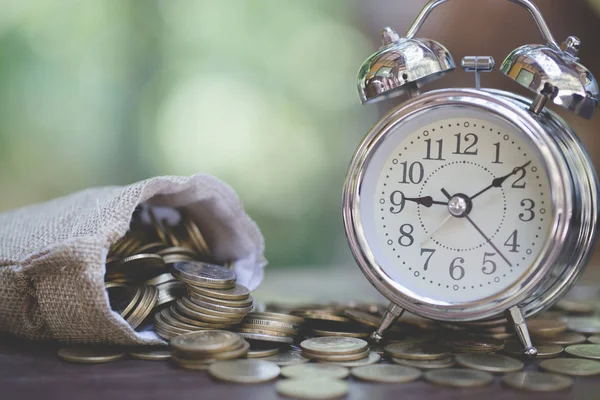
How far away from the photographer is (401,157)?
1.06m

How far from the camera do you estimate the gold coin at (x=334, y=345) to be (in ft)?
3.17

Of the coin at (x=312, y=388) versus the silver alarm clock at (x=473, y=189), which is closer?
the coin at (x=312, y=388)

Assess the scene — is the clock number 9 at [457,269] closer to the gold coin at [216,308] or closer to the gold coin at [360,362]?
the gold coin at [360,362]


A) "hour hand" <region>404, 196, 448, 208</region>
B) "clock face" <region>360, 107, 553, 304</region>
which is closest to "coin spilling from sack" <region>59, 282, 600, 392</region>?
"clock face" <region>360, 107, 553, 304</region>

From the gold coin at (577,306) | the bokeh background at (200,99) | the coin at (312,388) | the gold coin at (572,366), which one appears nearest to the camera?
the coin at (312,388)

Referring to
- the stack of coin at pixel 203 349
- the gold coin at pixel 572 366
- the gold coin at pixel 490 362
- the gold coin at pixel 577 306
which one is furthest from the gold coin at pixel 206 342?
the gold coin at pixel 577 306

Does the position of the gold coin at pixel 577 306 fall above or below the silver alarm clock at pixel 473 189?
below

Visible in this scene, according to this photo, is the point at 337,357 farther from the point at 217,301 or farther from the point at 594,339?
the point at 594,339

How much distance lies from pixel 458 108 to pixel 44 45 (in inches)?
85.3

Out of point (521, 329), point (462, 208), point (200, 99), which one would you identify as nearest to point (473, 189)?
point (462, 208)

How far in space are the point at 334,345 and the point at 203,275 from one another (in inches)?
9.5

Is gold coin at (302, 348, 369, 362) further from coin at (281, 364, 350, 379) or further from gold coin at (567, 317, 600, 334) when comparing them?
gold coin at (567, 317, 600, 334)

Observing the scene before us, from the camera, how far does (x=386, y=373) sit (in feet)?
2.95

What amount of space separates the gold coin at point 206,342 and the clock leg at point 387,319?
231mm
